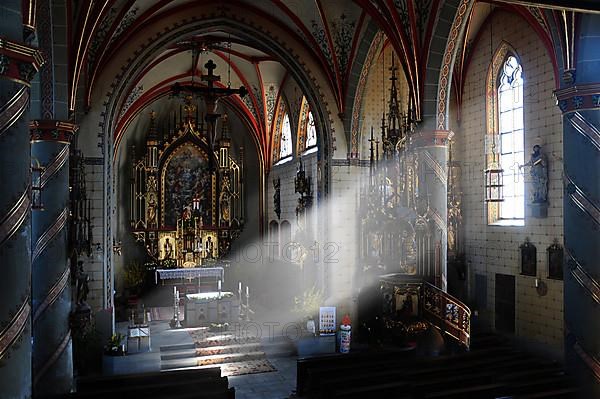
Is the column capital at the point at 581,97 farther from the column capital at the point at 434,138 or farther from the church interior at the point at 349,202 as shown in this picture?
the column capital at the point at 434,138

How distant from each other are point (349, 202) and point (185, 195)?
11.0 meters

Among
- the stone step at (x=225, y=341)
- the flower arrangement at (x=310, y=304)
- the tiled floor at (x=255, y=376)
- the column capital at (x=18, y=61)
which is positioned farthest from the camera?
the flower arrangement at (x=310, y=304)

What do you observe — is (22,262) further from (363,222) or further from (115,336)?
(363,222)

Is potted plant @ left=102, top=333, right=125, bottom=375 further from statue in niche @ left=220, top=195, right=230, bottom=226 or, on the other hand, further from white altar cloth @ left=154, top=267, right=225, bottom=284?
statue in niche @ left=220, top=195, right=230, bottom=226

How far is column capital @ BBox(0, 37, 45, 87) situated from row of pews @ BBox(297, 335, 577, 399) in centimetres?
685

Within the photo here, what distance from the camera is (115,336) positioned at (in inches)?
527

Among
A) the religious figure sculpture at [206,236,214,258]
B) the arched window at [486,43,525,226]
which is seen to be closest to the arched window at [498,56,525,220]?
the arched window at [486,43,525,226]

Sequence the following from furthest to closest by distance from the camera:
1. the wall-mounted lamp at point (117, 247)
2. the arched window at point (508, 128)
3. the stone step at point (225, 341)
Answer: the wall-mounted lamp at point (117, 247), the stone step at point (225, 341), the arched window at point (508, 128)

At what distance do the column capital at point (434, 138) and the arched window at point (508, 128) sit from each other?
2292 millimetres

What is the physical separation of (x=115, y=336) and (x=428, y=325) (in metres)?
7.39

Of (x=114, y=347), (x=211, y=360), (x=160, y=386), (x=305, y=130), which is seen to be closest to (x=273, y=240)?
(x=305, y=130)

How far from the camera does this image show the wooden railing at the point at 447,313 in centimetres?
1180

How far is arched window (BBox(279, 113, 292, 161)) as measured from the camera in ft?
76.0

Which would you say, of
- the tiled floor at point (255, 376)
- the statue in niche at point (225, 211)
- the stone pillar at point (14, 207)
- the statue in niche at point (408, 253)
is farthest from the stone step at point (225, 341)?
the statue in niche at point (225, 211)
